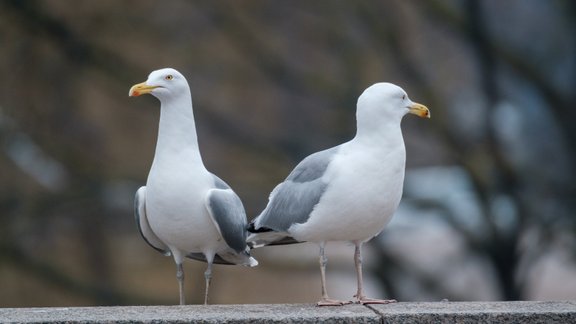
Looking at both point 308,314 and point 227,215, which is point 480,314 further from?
point 227,215

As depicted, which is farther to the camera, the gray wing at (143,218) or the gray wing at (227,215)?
the gray wing at (143,218)

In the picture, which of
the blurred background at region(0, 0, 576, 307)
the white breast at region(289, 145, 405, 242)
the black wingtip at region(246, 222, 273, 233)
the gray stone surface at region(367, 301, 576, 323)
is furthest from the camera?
the blurred background at region(0, 0, 576, 307)

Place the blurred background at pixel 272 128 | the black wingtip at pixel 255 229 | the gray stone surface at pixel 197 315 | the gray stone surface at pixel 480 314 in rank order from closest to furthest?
the gray stone surface at pixel 197 315 < the gray stone surface at pixel 480 314 < the black wingtip at pixel 255 229 < the blurred background at pixel 272 128

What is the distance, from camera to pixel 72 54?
11125 millimetres

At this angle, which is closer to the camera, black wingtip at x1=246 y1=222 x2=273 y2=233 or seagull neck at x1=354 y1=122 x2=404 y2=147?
seagull neck at x1=354 y1=122 x2=404 y2=147

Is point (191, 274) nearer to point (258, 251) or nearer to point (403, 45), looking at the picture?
point (258, 251)

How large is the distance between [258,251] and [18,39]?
9.37ft

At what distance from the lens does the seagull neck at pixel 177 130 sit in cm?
536

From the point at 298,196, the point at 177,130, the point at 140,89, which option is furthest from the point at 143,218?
the point at 298,196

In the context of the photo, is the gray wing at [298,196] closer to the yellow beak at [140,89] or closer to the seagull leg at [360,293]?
the seagull leg at [360,293]

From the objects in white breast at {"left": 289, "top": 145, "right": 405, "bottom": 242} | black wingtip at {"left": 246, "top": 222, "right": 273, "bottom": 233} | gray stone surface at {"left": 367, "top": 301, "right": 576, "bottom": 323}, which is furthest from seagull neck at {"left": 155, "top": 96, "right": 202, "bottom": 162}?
gray stone surface at {"left": 367, "top": 301, "right": 576, "bottom": 323}

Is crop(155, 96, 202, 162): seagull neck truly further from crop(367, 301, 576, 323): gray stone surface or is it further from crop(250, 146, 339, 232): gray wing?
crop(367, 301, 576, 323): gray stone surface

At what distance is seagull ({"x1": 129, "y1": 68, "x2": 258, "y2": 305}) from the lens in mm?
5277

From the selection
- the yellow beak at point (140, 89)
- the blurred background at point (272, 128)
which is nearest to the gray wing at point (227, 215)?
the yellow beak at point (140, 89)
